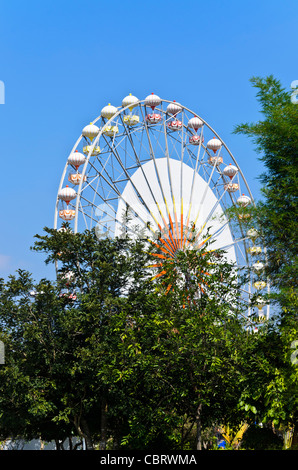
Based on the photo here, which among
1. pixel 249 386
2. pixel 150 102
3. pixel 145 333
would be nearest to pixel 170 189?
pixel 150 102

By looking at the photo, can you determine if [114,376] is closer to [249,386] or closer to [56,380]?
[249,386]

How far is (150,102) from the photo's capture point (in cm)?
3250

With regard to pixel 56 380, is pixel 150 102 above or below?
above

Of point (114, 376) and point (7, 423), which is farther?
point (7, 423)

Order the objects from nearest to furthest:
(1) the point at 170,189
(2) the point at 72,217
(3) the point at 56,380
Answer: (3) the point at 56,380
(2) the point at 72,217
(1) the point at 170,189

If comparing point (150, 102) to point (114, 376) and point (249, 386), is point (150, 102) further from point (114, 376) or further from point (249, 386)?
point (249, 386)

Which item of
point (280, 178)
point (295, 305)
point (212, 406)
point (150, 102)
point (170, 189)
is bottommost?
point (212, 406)

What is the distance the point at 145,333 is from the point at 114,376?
1.44 m

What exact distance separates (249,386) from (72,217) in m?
16.7

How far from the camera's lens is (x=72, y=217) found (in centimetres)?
2973

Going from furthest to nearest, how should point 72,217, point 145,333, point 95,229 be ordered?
point 72,217, point 95,229, point 145,333

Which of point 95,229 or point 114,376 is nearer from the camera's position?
point 114,376
